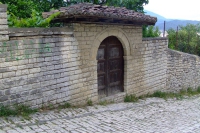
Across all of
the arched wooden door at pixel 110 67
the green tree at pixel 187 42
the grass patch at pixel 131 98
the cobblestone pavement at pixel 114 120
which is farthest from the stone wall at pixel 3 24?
the green tree at pixel 187 42

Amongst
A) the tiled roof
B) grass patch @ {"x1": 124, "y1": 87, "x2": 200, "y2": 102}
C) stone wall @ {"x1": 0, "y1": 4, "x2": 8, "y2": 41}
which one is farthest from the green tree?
stone wall @ {"x1": 0, "y1": 4, "x2": 8, "y2": 41}

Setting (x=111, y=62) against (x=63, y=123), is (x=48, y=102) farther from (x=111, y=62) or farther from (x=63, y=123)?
(x=111, y=62)

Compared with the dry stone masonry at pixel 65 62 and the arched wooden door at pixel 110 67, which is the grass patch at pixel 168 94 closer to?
the dry stone masonry at pixel 65 62

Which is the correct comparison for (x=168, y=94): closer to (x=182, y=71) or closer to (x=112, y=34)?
(x=182, y=71)

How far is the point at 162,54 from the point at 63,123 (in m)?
6.50

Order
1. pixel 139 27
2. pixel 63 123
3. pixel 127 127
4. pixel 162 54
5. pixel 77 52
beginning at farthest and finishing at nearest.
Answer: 1. pixel 162 54
2. pixel 139 27
3. pixel 77 52
4. pixel 127 127
5. pixel 63 123

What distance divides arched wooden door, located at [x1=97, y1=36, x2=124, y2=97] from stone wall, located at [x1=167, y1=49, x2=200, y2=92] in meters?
3.45

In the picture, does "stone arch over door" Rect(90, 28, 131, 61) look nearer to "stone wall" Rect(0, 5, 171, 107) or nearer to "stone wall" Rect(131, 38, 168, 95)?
"stone wall" Rect(0, 5, 171, 107)

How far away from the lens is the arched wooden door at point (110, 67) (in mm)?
8000

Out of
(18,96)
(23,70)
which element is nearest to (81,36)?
(23,70)

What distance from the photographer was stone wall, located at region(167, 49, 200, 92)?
11403mm

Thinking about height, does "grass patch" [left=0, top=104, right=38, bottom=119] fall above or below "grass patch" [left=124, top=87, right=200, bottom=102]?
above

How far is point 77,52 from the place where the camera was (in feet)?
22.7

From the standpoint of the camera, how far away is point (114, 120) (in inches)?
246
